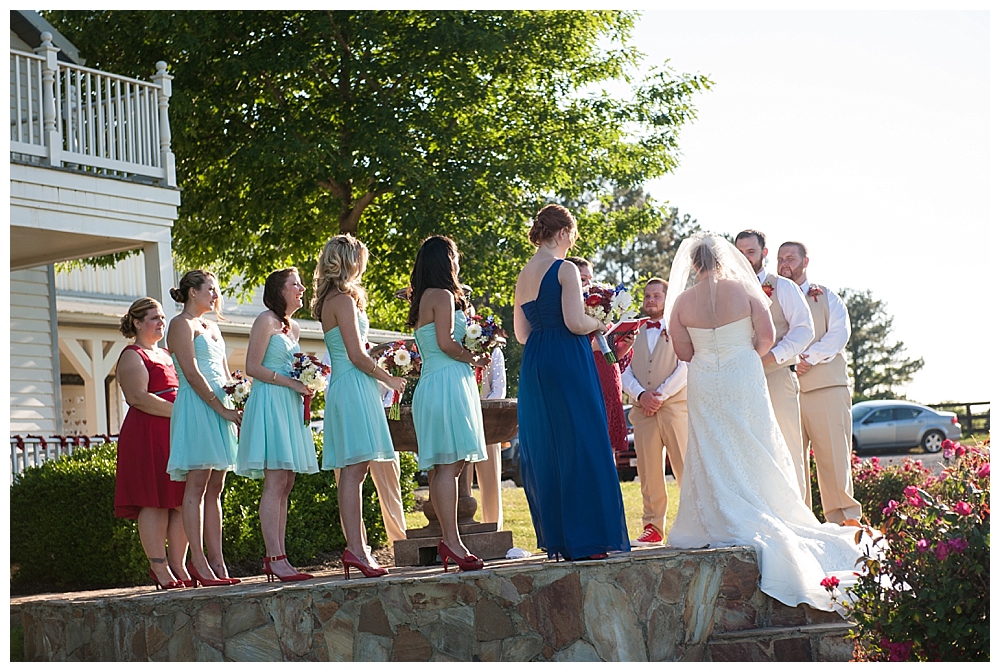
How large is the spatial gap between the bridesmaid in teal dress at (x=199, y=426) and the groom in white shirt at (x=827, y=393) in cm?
429

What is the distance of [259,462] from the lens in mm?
6926

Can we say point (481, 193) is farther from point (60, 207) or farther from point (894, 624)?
point (894, 624)

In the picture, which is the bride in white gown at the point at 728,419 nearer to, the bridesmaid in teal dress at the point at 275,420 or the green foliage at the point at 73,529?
the bridesmaid in teal dress at the point at 275,420

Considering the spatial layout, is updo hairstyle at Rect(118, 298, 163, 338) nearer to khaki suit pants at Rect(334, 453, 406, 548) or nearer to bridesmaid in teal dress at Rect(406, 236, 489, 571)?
bridesmaid in teal dress at Rect(406, 236, 489, 571)

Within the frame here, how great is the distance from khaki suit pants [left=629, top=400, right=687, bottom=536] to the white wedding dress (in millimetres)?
1290

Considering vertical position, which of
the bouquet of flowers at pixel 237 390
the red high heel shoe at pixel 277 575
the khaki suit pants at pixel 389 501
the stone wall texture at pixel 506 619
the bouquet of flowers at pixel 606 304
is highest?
the bouquet of flowers at pixel 606 304

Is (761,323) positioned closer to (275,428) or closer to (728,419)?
(728,419)

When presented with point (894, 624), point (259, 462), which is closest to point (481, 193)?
point (259, 462)

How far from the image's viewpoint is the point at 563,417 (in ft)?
21.8

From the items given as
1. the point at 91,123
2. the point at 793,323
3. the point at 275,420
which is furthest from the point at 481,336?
the point at 91,123

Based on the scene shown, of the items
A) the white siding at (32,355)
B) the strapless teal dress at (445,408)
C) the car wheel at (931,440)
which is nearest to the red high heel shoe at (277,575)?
the strapless teal dress at (445,408)

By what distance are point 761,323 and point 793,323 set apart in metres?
0.85

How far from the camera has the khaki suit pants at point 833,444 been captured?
8.48 meters

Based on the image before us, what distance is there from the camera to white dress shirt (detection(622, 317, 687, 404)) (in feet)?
28.4
